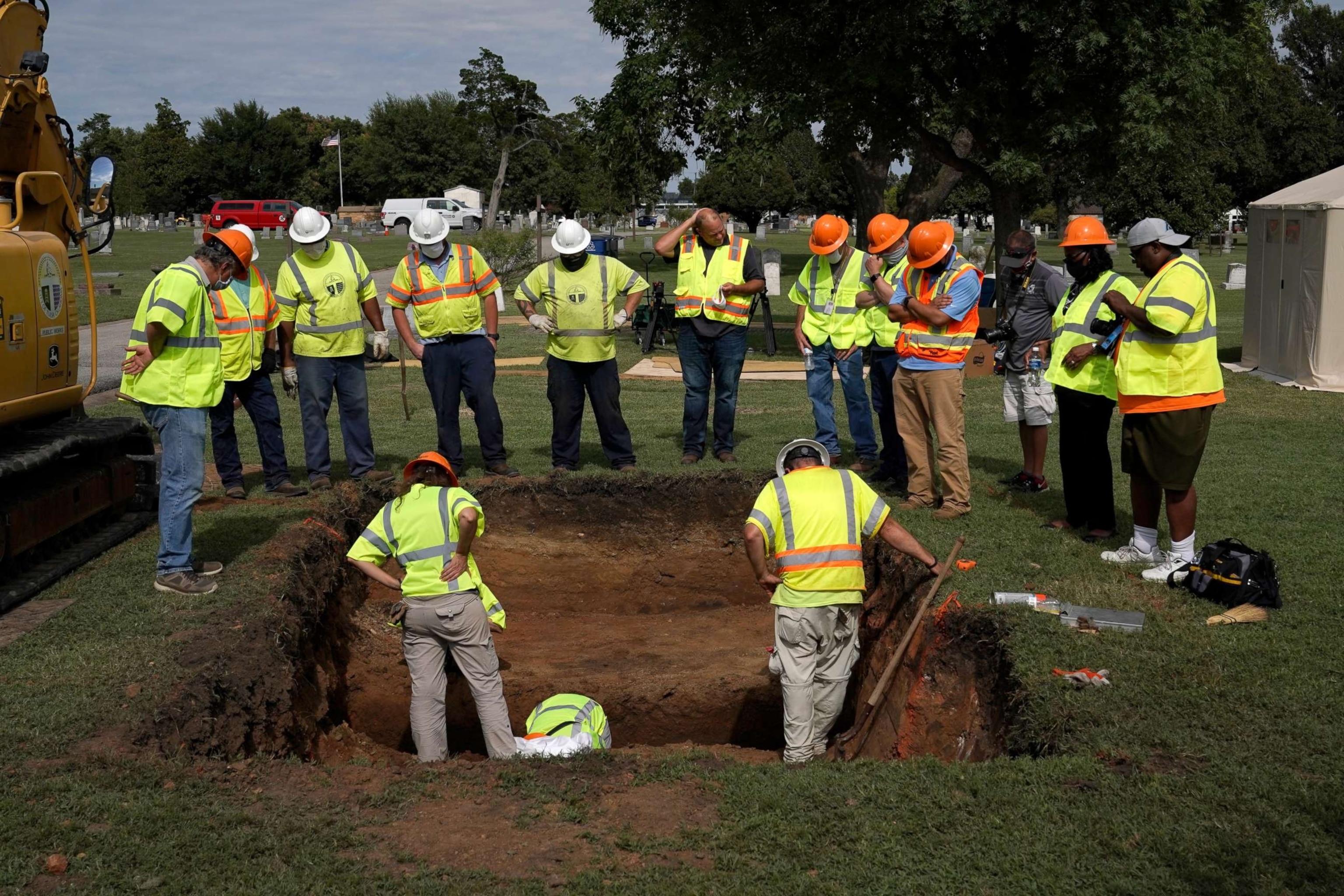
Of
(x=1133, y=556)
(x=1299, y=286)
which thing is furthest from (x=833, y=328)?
(x=1299, y=286)

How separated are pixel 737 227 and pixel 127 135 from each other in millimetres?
42942

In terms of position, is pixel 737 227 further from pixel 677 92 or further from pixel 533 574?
pixel 533 574

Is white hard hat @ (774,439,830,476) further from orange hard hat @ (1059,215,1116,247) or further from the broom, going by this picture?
orange hard hat @ (1059,215,1116,247)

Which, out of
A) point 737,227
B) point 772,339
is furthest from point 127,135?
point 772,339

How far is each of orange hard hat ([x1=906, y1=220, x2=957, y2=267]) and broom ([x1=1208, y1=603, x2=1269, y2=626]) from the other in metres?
3.26

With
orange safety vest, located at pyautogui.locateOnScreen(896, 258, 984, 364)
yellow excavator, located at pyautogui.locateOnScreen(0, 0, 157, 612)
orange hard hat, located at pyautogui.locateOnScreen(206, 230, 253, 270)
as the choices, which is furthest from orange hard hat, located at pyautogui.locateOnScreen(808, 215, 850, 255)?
yellow excavator, located at pyautogui.locateOnScreen(0, 0, 157, 612)

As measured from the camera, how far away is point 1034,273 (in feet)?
32.6

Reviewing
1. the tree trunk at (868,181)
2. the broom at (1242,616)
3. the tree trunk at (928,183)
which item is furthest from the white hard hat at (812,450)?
the tree trunk at (868,181)

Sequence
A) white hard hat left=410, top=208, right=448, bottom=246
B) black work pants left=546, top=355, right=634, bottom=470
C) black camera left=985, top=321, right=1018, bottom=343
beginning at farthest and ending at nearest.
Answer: black work pants left=546, top=355, right=634, bottom=470, white hard hat left=410, top=208, right=448, bottom=246, black camera left=985, top=321, right=1018, bottom=343

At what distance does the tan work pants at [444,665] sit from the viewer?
21.8 ft

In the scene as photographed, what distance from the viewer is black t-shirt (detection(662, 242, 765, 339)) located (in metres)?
10.9

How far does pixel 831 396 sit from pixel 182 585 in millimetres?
5507

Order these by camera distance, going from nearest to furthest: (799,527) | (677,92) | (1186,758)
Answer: (1186,758) < (799,527) < (677,92)

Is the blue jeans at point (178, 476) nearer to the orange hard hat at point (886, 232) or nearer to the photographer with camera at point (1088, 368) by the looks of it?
the orange hard hat at point (886, 232)
